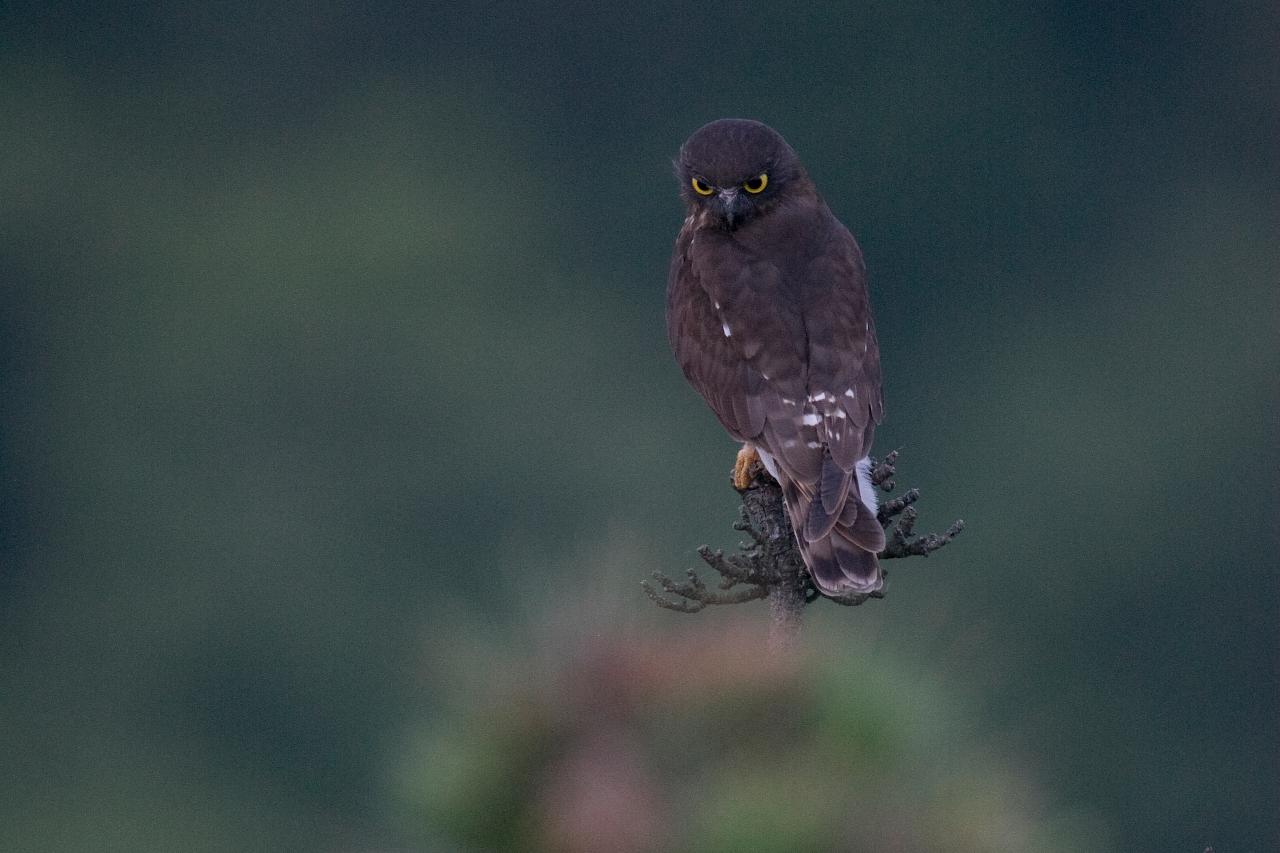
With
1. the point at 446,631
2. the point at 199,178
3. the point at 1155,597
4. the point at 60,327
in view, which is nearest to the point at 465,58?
A: the point at 199,178

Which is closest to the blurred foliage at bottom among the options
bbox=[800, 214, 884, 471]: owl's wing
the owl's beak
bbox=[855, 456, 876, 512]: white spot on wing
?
bbox=[855, 456, 876, 512]: white spot on wing

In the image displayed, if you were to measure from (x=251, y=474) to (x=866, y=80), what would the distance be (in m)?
27.4

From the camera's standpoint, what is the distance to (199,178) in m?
80.5

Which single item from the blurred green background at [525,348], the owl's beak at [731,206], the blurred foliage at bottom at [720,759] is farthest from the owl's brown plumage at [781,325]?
the blurred green background at [525,348]

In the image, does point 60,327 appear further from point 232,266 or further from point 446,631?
point 446,631

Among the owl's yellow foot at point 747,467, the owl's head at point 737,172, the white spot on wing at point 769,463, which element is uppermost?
the owl's head at point 737,172

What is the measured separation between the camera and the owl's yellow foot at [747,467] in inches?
285

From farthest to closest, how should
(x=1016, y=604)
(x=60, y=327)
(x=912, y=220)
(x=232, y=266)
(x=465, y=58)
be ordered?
1. (x=465, y=58)
2. (x=60, y=327)
3. (x=232, y=266)
4. (x=912, y=220)
5. (x=1016, y=604)

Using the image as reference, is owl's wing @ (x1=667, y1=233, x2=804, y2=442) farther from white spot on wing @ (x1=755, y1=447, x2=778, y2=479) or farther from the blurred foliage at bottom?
the blurred foliage at bottom

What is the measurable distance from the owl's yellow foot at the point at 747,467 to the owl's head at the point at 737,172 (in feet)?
4.40

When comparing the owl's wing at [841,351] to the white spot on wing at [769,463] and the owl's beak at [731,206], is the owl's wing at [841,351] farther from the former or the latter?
the owl's beak at [731,206]

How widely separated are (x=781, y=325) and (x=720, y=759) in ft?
15.1

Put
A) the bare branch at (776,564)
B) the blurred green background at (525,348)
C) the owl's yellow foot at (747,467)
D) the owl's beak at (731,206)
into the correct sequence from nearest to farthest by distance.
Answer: the bare branch at (776,564)
the owl's yellow foot at (747,467)
the owl's beak at (731,206)
the blurred green background at (525,348)

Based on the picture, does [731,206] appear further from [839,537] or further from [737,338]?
[839,537]
